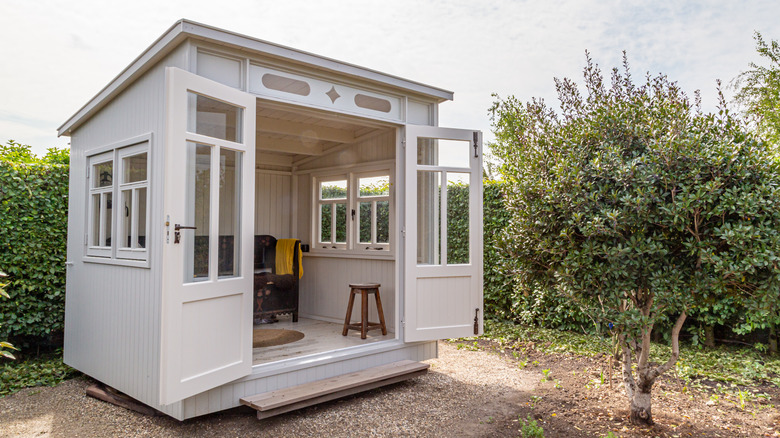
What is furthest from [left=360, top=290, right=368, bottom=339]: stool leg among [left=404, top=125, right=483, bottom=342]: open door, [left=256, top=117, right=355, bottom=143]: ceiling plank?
[left=256, top=117, right=355, bottom=143]: ceiling plank

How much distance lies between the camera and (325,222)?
19.9ft

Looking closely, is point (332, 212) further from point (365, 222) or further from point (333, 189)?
point (365, 222)

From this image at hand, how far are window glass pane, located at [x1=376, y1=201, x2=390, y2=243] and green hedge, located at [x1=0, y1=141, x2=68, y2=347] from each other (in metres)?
3.42

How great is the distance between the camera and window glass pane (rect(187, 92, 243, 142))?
119 inches

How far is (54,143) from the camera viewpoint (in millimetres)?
5949

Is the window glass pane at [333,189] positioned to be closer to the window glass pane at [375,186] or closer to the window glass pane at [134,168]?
the window glass pane at [375,186]

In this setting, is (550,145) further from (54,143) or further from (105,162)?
(54,143)

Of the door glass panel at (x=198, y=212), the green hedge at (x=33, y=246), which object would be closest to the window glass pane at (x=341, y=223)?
the door glass panel at (x=198, y=212)

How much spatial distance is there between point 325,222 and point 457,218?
2.13 metres

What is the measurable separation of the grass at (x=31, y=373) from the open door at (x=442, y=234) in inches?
Answer: 133

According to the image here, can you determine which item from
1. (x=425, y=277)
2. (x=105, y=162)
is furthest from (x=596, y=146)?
(x=105, y=162)

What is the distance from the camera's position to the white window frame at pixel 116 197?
3.24 meters

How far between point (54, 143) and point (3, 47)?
2559 mm

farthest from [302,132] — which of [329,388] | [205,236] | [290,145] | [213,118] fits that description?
[329,388]
